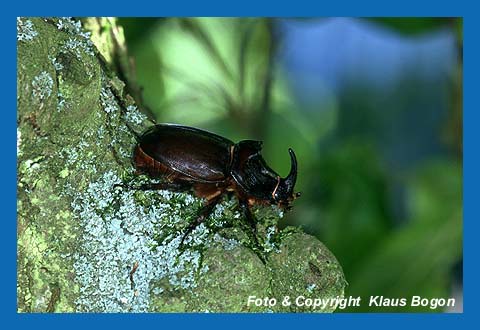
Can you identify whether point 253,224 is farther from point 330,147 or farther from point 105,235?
point 330,147

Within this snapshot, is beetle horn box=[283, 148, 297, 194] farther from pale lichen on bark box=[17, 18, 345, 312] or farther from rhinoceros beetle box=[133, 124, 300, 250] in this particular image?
pale lichen on bark box=[17, 18, 345, 312]

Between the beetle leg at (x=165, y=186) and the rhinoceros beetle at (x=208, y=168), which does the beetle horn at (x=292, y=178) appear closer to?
the rhinoceros beetle at (x=208, y=168)

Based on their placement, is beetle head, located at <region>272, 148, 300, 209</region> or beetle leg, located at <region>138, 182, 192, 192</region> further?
beetle head, located at <region>272, 148, 300, 209</region>

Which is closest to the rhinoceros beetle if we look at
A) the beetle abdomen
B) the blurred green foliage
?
the beetle abdomen

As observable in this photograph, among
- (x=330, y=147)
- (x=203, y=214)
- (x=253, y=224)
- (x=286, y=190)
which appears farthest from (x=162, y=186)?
(x=330, y=147)

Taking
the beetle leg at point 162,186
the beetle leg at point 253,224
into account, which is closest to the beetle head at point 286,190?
the beetle leg at point 253,224

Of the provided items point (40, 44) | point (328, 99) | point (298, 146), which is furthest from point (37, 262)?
point (328, 99)
